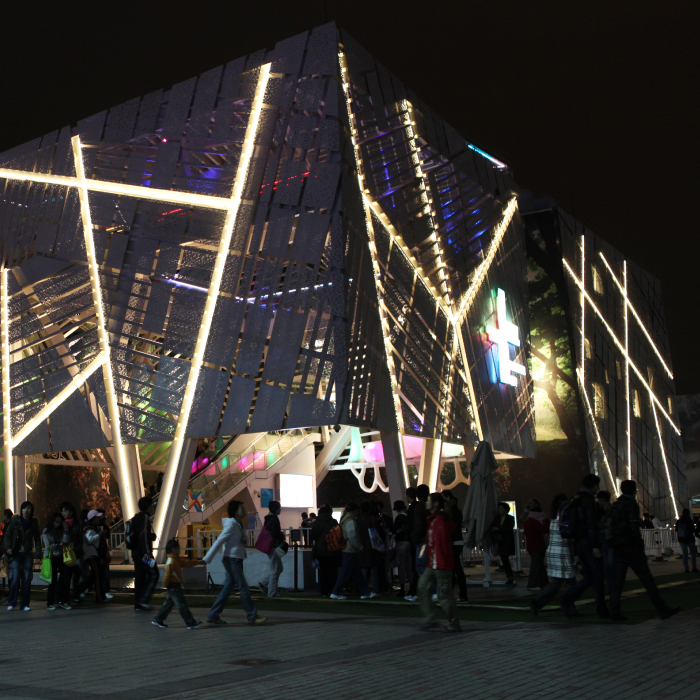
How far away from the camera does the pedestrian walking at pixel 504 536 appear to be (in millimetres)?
16572

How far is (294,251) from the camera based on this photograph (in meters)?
18.3

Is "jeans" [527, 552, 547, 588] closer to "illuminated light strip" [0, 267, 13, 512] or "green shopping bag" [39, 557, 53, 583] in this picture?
"green shopping bag" [39, 557, 53, 583]

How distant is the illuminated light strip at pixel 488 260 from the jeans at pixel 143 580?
43.0ft

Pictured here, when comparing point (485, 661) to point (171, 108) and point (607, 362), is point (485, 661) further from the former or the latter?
point (607, 362)

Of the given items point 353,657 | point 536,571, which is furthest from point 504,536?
point 353,657

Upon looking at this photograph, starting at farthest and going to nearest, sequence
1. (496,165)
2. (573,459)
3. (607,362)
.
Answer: (607,362) → (573,459) → (496,165)

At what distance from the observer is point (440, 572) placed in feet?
30.7

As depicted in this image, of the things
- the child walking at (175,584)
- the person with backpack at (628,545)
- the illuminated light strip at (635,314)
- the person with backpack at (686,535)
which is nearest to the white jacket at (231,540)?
the child walking at (175,584)

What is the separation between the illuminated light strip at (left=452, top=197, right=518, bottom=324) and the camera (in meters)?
24.6

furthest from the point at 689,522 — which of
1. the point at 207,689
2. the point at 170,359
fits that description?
the point at 207,689

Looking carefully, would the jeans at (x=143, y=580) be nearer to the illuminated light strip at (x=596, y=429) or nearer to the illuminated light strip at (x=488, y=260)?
the illuminated light strip at (x=488, y=260)

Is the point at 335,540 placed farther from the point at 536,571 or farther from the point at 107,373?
the point at 107,373

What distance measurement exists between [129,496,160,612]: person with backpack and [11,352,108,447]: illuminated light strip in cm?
850

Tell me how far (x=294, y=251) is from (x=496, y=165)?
43.4ft
